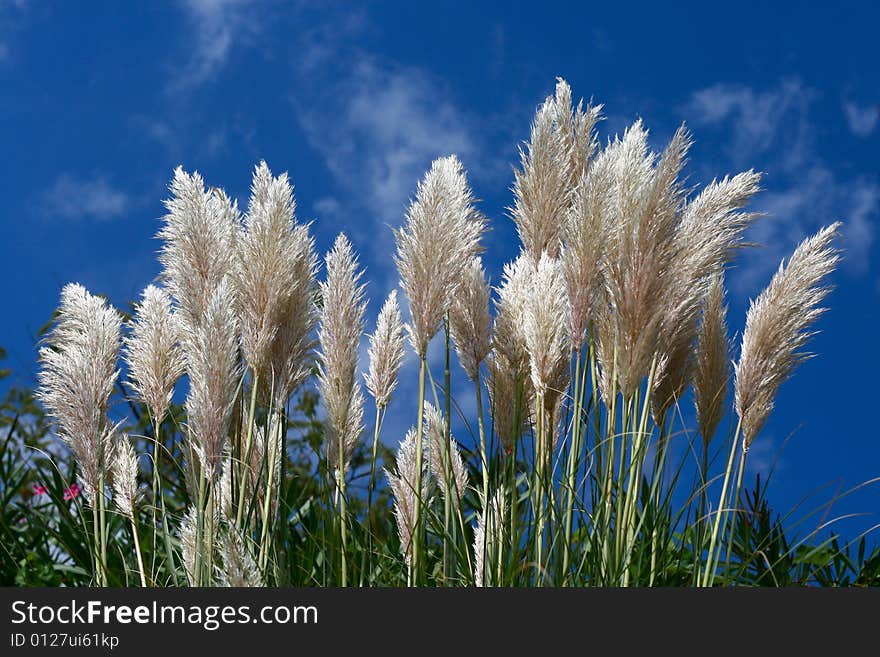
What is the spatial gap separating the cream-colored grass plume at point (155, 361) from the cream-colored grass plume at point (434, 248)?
0.89 metres

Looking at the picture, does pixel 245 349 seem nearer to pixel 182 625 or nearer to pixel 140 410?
pixel 182 625

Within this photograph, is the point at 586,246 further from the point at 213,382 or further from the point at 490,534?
the point at 213,382

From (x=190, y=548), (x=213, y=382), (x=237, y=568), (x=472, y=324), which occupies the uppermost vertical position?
(x=472, y=324)

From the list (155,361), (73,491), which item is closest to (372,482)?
(155,361)

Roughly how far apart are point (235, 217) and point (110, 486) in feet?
3.81

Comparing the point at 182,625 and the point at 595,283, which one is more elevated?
the point at 595,283

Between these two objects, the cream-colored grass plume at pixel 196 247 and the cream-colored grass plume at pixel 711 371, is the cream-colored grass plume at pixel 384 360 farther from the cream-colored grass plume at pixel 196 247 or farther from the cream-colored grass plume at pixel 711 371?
the cream-colored grass plume at pixel 711 371

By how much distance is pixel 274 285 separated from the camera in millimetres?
3070

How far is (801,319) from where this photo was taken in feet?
10.7

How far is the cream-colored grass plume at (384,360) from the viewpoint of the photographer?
353cm

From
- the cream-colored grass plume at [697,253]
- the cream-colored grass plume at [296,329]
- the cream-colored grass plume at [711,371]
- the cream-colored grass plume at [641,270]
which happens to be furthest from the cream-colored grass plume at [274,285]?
the cream-colored grass plume at [711,371]

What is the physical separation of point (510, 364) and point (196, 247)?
1248 millimetres

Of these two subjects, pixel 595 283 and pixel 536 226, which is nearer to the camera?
pixel 595 283

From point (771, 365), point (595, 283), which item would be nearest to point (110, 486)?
point (595, 283)
